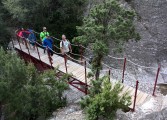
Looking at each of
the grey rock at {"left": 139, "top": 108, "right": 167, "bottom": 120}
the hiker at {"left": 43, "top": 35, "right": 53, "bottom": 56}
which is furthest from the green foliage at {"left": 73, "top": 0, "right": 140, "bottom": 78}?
the hiker at {"left": 43, "top": 35, "right": 53, "bottom": 56}

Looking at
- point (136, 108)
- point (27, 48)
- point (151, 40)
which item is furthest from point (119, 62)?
point (136, 108)

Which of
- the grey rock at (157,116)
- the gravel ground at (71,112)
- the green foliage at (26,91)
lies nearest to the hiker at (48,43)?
the green foliage at (26,91)

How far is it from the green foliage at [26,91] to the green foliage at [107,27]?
2808mm

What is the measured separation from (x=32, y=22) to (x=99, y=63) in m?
9.19

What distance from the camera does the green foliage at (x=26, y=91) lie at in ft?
45.5

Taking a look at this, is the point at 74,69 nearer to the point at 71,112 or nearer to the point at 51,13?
the point at 71,112

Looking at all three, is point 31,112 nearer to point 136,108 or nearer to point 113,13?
point 136,108

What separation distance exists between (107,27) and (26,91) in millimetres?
4904

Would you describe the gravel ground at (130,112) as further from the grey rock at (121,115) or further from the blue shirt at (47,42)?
the blue shirt at (47,42)

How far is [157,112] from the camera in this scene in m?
13.1

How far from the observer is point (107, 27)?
14141mm

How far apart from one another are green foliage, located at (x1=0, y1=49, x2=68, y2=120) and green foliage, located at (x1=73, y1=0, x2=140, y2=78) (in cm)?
281

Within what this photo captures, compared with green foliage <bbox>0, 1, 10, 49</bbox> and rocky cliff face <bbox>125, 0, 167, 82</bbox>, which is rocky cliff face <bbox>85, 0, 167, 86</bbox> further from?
green foliage <bbox>0, 1, 10, 49</bbox>

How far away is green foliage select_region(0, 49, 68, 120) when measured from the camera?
13872 millimetres
